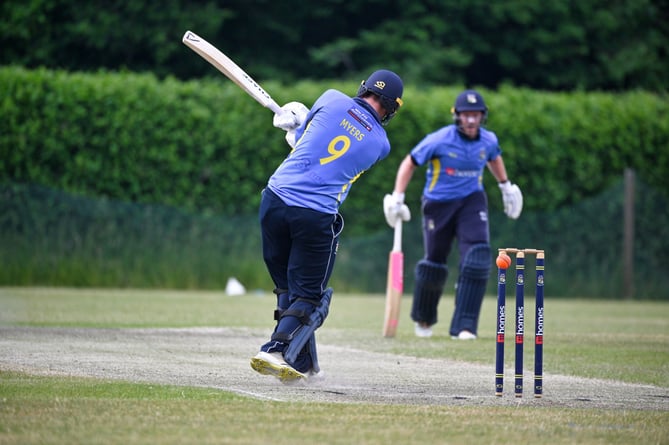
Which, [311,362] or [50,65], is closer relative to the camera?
[311,362]

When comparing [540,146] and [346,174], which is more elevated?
[540,146]

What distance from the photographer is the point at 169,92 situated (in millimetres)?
20500

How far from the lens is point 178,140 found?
66.6 feet

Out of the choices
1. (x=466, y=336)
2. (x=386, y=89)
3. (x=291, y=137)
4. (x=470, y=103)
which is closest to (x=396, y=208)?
(x=470, y=103)

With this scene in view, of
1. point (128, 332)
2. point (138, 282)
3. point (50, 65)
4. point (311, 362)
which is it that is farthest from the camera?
point (50, 65)

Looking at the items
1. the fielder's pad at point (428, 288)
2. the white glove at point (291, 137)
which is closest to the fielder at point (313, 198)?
the white glove at point (291, 137)

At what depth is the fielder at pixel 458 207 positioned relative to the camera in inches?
459

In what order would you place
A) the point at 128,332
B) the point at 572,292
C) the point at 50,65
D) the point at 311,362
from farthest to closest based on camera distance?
the point at 50,65 → the point at 572,292 → the point at 128,332 → the point at 311,362

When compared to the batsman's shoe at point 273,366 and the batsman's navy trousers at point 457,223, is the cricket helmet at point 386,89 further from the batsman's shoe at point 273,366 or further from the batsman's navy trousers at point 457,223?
the batsman's navy trousers at point 457,223

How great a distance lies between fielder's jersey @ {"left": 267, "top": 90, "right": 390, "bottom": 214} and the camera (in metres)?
7.41

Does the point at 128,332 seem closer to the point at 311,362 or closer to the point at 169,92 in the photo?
the point at 311,362

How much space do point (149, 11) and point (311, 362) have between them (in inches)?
769

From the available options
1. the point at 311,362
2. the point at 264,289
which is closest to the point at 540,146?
the point at 264,289

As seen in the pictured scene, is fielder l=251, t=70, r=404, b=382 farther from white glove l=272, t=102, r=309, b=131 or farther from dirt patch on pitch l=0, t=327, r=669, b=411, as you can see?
dirt patch on pitch l=0, t=327, r=669, b=411
